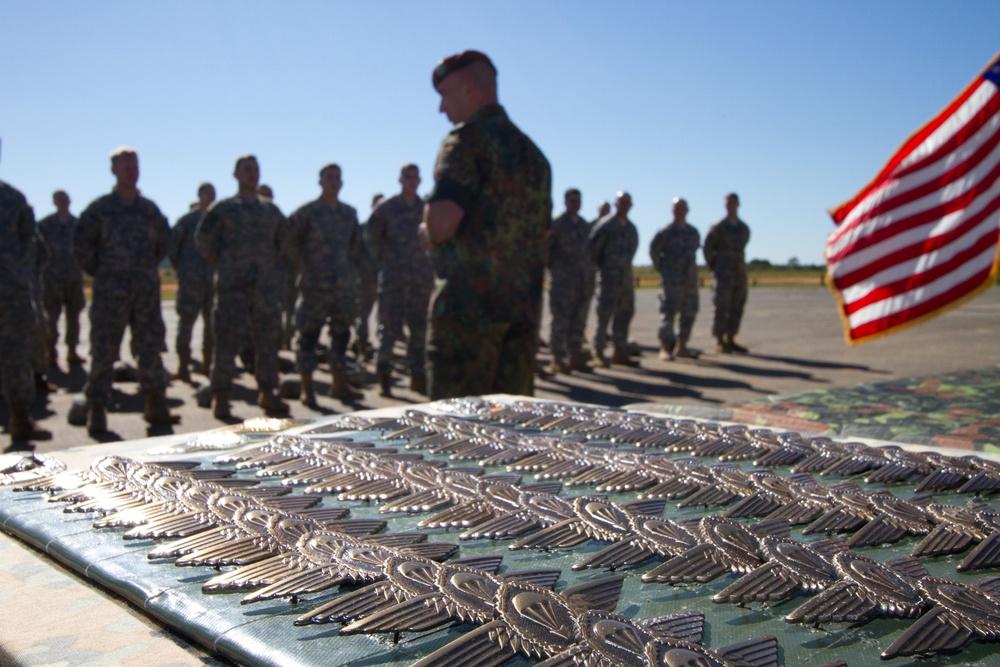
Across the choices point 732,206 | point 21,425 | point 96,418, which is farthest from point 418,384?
point 732,206

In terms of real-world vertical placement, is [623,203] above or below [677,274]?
above

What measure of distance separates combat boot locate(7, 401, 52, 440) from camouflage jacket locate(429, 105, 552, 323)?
11.9 ft

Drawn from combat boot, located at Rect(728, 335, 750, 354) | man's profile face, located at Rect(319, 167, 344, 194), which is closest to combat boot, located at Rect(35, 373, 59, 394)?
man's profile face, located at Rect(319, 167, 344, 194)

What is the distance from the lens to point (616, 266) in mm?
10844

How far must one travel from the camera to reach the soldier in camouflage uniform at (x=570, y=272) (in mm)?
10188

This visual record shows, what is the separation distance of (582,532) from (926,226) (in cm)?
320

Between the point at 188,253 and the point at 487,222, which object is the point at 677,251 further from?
the point at 487,222

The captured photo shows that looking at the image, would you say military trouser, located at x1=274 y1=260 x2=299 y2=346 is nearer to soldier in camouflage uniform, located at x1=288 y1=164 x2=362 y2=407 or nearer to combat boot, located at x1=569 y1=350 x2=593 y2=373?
soldier in camouflage uniform, located at x1=288 y1=164 x2=362 y2=407

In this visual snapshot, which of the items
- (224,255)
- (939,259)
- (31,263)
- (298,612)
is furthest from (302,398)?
(298,612)

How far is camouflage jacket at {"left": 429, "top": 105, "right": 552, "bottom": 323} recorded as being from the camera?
368cm

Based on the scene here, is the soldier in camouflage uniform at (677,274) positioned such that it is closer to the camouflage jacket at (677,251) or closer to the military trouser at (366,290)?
the camouflage jacket at (677,251)

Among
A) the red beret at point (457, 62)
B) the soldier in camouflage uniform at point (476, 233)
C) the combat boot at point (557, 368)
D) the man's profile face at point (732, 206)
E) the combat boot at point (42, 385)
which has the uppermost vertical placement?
the man's profile face at point (732, 206)

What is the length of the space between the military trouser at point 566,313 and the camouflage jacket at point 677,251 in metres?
1.36

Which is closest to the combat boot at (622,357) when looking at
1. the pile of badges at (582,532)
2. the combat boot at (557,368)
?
the combat boot at (557,368)
